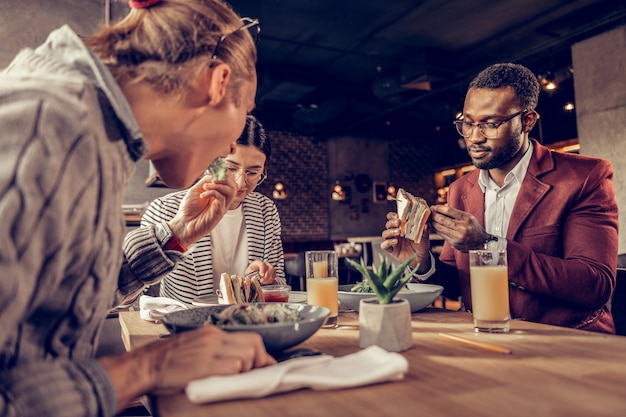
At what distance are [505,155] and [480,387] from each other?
153 centimetres

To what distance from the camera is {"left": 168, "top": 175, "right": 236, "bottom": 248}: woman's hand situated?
1502 mm

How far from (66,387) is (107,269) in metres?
0.25

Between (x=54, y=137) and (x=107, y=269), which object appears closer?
(x=54, y=137)

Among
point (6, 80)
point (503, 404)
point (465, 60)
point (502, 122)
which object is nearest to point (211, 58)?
point (6, 80)

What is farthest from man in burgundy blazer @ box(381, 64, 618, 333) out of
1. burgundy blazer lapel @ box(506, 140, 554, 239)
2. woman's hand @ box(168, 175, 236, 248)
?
woman's hand @ box(168, 175, 236, 248)

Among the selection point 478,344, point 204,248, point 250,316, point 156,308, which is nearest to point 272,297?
point 156,308

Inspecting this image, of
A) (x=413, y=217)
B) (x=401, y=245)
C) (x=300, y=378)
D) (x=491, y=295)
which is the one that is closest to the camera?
(x=300, y=378)

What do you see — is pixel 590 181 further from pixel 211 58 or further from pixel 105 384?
pixel 105 384

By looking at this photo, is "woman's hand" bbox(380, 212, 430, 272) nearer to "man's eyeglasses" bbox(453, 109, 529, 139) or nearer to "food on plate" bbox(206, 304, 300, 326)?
"man's eyeglasses" bbox(453, 109, 529, 139)

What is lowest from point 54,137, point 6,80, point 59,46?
point 54,137

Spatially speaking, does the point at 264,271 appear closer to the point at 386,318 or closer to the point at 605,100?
the point at 386,318

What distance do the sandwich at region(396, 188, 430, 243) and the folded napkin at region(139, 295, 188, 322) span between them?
0.84m

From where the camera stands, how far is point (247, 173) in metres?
2.50

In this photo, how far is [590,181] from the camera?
1.88 meters
